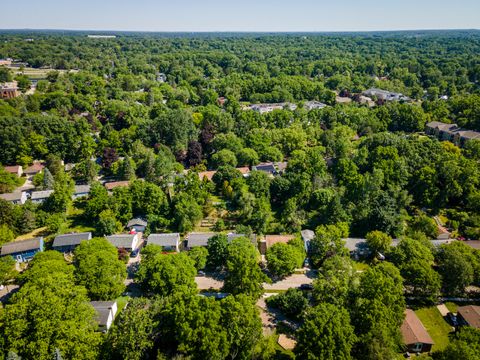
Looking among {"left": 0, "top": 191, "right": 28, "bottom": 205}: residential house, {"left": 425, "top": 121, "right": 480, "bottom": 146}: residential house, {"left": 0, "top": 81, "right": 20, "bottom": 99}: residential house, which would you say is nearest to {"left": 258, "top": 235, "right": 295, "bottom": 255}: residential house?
{"left": 0, "top": 191, "right": 28, "bottom": 205}: residential house

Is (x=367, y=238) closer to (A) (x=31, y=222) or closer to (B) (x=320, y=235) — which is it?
(B) (x=320, y=235)

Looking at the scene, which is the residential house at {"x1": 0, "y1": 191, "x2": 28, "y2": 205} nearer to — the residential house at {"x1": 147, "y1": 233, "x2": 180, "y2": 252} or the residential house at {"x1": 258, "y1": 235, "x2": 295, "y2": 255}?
the residential house at {"x1": 147, "y1": 233, "x2": 180, "y2": 252}

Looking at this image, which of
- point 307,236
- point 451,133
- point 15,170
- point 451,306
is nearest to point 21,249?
point 15,170

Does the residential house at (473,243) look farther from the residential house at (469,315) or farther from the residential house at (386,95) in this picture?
the residential house at (386,95)

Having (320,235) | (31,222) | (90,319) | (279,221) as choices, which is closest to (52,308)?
(90,319)

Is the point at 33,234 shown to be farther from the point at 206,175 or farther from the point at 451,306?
the point at 451,306
